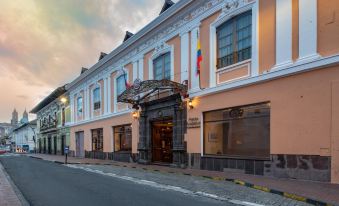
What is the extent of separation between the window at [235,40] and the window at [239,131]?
6.90ft

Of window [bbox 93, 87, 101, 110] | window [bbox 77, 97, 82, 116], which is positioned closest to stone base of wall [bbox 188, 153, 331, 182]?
window [bbox 93, 87, 101, 110]

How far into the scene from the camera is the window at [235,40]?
13.9 metres

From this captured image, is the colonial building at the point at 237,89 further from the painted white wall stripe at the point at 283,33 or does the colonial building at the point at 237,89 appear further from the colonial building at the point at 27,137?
the colonial building at the point at 27,137

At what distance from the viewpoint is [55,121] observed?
4453 cm

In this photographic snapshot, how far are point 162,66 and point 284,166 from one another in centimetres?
1030

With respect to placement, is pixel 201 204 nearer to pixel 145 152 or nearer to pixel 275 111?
pixel 275 111

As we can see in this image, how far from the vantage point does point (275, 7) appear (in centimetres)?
1242

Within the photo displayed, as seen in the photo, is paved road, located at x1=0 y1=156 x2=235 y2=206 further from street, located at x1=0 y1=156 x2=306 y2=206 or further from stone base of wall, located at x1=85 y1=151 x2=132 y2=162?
stone base of wall, located at x1=85 y1=151 x2=132 y2=162

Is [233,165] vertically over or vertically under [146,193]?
over

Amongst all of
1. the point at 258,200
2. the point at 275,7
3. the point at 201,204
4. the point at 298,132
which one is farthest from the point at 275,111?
the point at 201,204

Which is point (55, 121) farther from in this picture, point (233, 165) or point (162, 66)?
point (233, 165)

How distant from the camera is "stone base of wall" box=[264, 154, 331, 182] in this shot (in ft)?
34.3

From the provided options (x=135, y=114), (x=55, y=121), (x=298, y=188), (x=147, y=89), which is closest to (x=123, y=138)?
(x=135, y=114)

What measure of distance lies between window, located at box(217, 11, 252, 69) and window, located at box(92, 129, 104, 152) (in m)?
16.1
